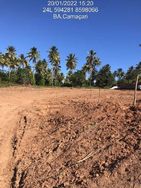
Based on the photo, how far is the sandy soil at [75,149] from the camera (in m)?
10.9

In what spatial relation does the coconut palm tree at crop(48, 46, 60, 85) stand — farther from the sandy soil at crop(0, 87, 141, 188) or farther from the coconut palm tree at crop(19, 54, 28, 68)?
the sandy soil at crop(0, 87, 141, 188)

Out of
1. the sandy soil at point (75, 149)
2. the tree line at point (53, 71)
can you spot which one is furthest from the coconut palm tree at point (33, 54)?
the sandy soil at point (75, 149)

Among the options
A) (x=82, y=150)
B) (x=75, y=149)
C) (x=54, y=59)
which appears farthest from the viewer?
(x=54, y=59)

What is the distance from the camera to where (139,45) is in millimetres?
18453

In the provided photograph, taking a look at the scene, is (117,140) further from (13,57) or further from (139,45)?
(13,57)

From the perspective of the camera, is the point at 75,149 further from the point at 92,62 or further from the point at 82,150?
the point at 92,62

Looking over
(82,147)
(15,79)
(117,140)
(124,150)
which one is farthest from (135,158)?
(15,79)

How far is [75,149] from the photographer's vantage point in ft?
43.9

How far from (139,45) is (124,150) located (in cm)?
825

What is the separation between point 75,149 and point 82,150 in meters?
Result: 0.35

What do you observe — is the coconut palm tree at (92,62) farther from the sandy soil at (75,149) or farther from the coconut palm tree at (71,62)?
the sandy soil at (75,149)

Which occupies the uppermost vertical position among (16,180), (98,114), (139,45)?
(139,45)

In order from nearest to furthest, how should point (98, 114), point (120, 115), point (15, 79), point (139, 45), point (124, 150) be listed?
point (124, 150)
point (120, 115)
point (98, 114)
point (139, 45)
point (15, 79)

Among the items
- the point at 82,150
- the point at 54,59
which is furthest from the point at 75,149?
the point at 54,59
